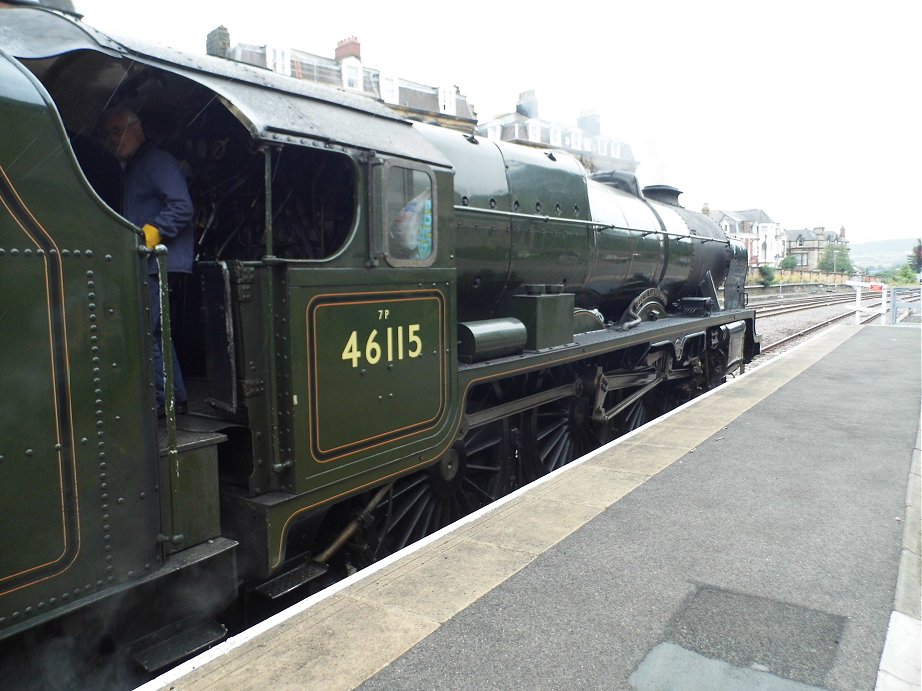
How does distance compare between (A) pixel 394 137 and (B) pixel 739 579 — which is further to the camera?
(A) pixel 394 137

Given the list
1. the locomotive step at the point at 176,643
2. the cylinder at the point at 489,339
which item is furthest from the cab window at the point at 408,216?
the locomotive step at the point at 176,643

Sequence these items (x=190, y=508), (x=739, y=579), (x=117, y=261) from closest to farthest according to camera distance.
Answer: (x=117, y=261) → (x=190, y=508) → (x=739, y=579)

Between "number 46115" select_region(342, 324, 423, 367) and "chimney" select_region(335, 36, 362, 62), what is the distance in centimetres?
3122

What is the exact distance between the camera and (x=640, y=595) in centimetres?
326

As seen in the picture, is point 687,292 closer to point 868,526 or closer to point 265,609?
point 868,526

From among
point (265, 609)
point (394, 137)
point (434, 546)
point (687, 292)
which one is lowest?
point (265, 609)

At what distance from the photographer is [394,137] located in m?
3.78

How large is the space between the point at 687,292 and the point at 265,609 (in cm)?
763

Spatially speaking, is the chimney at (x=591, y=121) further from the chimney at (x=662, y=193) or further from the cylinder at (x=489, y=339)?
the cylinder at (x=489, y=339)

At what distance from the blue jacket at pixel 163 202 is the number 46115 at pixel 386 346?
3.03 ft

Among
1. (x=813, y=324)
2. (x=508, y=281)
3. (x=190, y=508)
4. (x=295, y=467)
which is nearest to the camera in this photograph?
(x=190, y=508)

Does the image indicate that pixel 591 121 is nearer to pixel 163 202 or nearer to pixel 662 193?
pixel 662 193

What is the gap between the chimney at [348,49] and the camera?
3152cm

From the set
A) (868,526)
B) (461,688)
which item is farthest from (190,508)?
(868,526)
